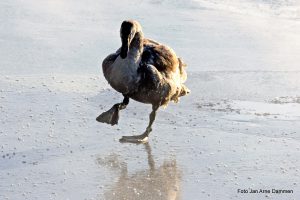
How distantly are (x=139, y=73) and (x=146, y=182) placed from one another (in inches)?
53.8

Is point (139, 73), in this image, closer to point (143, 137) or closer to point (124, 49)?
point (124, 49)

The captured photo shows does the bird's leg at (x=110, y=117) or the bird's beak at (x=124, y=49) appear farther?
the bird's leg at (x=110, y=117)

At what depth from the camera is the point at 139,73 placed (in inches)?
275

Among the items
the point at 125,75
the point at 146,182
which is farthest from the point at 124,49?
the point at 146,182

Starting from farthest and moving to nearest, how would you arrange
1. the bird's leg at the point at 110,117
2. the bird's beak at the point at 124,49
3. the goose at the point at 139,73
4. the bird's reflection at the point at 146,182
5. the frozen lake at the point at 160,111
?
the bird's leg at the point at 110,117 < the goose at the point at 139,73 < the bird's beak at the point at 124,49 < the frozen lake at the point at 160,111 < the bird's reflection at the point at 146,182

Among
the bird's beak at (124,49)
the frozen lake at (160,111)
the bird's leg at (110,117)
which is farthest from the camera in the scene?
the bird's leg at (110,117)

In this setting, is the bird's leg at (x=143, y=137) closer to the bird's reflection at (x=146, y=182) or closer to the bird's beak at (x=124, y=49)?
the bird's reflection at (x=146, y=182)

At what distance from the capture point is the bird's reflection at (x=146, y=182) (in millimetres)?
5730

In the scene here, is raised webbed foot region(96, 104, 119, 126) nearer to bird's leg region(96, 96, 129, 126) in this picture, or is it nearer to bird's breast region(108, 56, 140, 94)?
bird's leg region(96, 96, 129, 126)

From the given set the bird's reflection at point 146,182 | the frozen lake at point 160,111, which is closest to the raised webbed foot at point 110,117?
the frozen lake at point 160,111

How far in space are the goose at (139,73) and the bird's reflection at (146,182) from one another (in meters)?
0.58

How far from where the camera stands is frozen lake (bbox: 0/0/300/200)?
6094mm

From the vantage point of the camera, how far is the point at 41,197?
18.5ft

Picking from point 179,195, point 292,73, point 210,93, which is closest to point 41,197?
point 179,195
